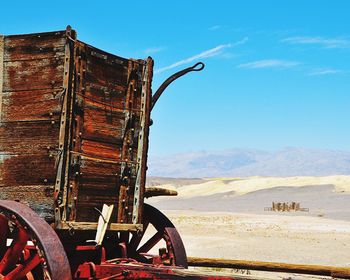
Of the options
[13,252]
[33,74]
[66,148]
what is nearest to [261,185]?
[33,74]

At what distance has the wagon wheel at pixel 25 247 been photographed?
4453 mm

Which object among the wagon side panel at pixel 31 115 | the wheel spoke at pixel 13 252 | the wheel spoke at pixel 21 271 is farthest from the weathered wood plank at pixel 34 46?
the wheel spoke at pixel 21 271

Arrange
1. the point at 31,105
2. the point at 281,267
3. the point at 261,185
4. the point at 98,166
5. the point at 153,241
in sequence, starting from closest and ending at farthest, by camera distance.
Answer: the point at 31,105
the point at 98,166
the point at 153,241
the point at 281,267
the point at 261,185

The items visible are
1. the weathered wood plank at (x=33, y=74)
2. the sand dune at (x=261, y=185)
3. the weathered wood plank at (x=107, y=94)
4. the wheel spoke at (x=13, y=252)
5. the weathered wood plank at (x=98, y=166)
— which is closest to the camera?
the wheel spoke at (x=13, y=252)

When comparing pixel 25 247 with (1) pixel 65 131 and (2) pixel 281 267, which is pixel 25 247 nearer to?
(1) pixel 65 131

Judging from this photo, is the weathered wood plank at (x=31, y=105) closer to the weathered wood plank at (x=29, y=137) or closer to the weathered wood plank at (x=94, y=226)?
the weathered wood plank at (x=29, y=137)

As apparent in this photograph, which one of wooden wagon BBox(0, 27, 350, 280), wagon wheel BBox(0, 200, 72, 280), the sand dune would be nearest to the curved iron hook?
wooden wagon BBox(0, 27, 350, 280)

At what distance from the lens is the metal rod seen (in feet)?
22.9

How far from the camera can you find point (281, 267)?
Answer: 747cm

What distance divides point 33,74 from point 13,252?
150 cm

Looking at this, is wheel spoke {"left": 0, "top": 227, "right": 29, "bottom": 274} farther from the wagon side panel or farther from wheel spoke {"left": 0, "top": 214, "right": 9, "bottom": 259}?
the wagon side panel

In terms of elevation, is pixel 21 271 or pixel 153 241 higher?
pixel 153 241

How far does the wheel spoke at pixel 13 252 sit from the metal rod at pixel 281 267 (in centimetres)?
351

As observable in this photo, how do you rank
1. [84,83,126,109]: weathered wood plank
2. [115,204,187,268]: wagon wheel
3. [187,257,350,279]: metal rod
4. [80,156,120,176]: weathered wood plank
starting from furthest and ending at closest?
[187,257,350,279]: metal rod → [115,204,187,268]: wagon wheel → [84,83,126,109]: weathered wood plank → [80,156,120,176]: weathered wood plank
